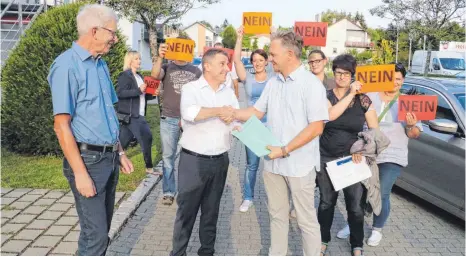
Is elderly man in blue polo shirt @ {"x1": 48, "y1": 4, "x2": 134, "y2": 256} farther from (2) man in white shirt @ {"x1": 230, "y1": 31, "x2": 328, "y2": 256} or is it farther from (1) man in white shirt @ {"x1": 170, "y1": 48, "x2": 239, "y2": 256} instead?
(2) man in white shirt @ {"x1": 230, "y1": 31, "x2": 328, "y2": 256}

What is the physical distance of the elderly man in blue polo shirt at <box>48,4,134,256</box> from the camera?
2.94 m

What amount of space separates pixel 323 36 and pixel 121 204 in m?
3.33

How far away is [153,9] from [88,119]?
19641mm

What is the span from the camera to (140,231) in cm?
507

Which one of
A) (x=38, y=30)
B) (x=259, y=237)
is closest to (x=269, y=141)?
(x=259, y=237)

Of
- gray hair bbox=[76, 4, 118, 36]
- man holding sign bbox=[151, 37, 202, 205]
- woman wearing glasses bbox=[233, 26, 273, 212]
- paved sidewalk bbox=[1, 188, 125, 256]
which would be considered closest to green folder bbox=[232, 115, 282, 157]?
gray hair bbox=[76, 4, 118, 36]

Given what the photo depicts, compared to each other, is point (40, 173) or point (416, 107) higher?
point (416, 107)

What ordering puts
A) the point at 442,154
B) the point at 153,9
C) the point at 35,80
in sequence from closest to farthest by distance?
1. the point at 442,154
2. the point at 35,80
3. the point at 153,9

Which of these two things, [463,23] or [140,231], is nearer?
[140,231]

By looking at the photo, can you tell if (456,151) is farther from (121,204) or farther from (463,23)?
(463,23)

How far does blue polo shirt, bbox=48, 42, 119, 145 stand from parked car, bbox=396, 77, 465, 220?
3766 millimetres

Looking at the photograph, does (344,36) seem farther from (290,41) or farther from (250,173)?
(290,41)

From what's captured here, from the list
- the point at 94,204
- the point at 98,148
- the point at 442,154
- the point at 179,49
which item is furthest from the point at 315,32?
the point at 94,204

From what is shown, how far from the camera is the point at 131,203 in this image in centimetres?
572
